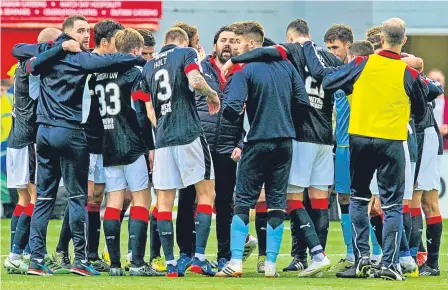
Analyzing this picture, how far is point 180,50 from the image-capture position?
36.3 ft

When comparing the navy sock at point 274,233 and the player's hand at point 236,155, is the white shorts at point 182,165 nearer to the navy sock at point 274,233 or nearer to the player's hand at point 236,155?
the player's hand at point 236,155

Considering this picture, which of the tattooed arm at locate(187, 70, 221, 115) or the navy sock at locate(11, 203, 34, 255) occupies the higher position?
the tattooed arm at locate(187, 70, 221, 115)

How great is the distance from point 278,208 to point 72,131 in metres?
1.96

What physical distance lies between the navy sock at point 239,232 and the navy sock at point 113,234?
3.55 ft

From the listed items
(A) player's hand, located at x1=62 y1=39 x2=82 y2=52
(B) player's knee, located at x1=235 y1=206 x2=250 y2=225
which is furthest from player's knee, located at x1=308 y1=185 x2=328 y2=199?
(A) player's hand, located at x1=62 y1=39 x2=82 y2=52

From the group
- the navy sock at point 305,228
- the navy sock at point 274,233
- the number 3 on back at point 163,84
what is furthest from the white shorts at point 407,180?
the number 3 on back at point 163,84

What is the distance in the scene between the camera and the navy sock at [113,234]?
443 inches

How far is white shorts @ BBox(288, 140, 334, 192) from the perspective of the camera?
11.3 m

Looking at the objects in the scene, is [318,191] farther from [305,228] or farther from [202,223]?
[202,223]

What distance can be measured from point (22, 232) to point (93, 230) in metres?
0.68

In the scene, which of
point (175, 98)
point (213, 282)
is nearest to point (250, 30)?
point (175, 98)

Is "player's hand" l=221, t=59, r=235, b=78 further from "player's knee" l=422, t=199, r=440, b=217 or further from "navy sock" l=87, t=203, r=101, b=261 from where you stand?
"player's knee" l=422, t=199, r=440, b=217

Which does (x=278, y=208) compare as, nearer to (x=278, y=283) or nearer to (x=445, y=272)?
(x=278, y=283)

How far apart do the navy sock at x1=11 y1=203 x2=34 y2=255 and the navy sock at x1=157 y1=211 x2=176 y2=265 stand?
157 centimetres
